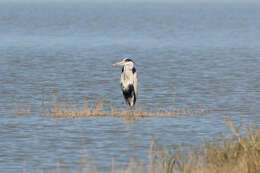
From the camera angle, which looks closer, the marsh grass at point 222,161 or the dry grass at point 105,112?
the marsh grass at point 222,161

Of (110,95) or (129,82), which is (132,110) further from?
(110,95)

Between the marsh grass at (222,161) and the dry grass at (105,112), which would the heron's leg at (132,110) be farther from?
the marsh grass at (222,161)

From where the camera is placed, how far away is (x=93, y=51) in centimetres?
4091

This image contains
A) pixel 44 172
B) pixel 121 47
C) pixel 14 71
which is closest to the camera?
pixel 44 172

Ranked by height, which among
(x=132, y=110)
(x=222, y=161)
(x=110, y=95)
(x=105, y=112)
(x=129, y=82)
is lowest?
(x=222, y=161)

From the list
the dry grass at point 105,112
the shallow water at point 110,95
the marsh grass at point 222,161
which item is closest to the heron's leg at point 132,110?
the dry grass at point 105,112

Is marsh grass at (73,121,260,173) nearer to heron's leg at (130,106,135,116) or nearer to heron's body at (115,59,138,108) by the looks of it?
heron's leg at (130,106,135,116)

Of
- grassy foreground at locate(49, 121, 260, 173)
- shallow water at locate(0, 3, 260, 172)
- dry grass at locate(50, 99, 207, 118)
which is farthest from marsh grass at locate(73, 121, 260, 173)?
dry grass at locate(50, 99, 207, 118)

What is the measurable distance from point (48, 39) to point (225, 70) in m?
24.6

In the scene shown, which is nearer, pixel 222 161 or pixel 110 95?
pixel 222 161

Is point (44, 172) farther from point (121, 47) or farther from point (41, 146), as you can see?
point (121, 47)

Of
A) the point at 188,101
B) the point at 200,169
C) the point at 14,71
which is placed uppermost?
the point at 14,71

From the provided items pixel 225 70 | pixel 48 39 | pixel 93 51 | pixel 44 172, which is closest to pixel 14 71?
pixel 225 70

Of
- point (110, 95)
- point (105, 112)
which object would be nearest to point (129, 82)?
point (105, 112)
